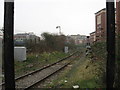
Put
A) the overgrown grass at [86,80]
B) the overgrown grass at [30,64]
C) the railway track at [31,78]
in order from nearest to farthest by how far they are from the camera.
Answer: the overgrown grass at [86,80] → the railway track at [31,78] → the overgrown grass at [30,64]

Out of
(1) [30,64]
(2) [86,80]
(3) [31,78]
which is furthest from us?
(1) [30,64]

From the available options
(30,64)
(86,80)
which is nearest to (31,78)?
(86,80)

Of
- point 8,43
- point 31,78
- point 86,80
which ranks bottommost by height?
point 31,78

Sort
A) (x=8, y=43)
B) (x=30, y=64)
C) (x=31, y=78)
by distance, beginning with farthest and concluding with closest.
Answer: (x=30, y=64) < (x=31, y=78) < (x=8, y=43)

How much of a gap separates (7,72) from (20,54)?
17787 millimetres

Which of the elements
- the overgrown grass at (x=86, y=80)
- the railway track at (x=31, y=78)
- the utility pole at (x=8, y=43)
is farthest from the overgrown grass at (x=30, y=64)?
the utility pole at (x=8, y=43)

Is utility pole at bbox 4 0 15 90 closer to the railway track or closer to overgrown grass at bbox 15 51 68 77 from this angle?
the railway track

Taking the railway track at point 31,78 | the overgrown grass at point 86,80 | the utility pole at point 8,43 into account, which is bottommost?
the railway track at point 31,78

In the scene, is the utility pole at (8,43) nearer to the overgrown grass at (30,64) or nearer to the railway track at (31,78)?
the railway track at (31,78)

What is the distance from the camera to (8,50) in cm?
362

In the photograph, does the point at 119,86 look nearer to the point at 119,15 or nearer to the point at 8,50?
the point at 119,15

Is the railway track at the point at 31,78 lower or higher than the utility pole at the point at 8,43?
lower

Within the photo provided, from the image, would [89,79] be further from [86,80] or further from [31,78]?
[31,78]

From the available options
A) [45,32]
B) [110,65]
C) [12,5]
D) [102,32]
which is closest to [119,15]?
[102,32]
